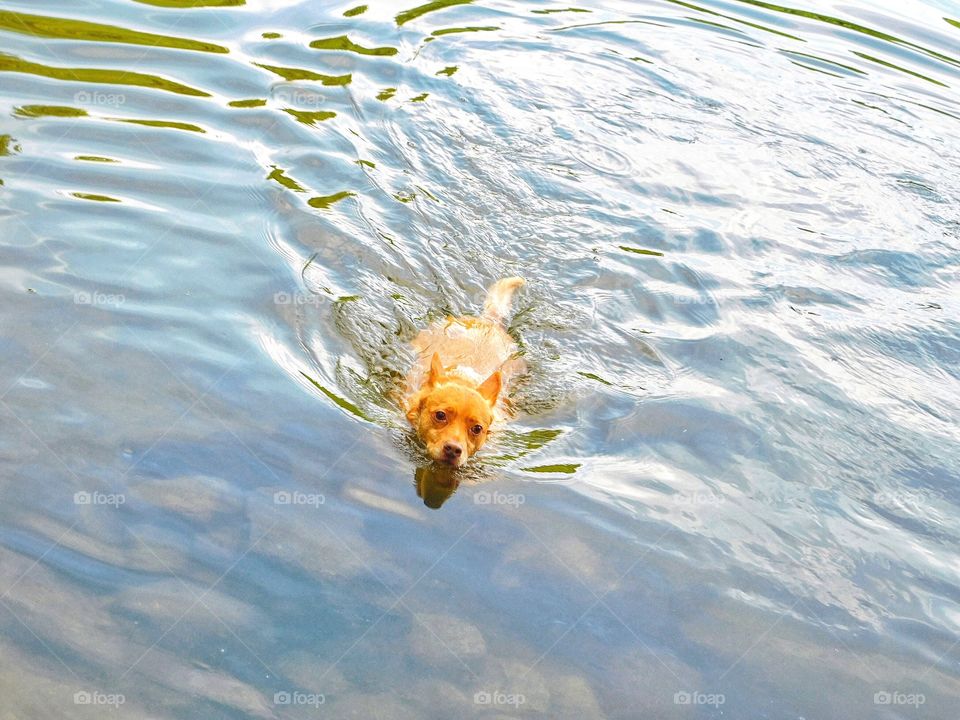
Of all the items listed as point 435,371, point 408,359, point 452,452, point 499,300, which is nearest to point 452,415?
point 452,452

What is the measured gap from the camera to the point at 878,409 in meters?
7.61

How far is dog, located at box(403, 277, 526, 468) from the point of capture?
6535 mm

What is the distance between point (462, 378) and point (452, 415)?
0.50 metres

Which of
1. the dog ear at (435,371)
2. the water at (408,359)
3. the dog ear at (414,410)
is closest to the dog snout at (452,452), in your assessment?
the water at (408,359)

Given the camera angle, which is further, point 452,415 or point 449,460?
point 452,415

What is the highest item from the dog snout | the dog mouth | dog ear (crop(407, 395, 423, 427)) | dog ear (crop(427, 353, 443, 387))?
dog ear (crop(427, 353, 443, 387))

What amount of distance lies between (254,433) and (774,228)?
5.89 m

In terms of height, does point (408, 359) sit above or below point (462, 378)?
below

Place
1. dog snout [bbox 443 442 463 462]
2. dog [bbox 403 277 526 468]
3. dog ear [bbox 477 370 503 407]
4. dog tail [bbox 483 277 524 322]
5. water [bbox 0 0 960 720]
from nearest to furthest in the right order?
water [bbox 0 0 960 720] → dog snout [bbox 443 442 463 462] → dog [bbox 403 277 526 468] → dog ear [bbox 477 370 503 407] → dog tail [bbox 483 277 524 322]

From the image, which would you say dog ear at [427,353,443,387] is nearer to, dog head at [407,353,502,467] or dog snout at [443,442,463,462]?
dog head at [407,353,502,467]

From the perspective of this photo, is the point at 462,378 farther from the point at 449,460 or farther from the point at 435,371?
the point at 449,460

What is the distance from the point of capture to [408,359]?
24.8 feet

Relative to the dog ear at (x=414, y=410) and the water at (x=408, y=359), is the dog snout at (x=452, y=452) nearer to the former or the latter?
the water at (x=408, y=359)

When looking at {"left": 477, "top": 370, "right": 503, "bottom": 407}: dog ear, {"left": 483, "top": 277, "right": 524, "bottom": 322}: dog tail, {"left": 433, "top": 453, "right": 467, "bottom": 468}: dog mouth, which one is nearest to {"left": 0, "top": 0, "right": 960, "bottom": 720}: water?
{"left": 433, "top": 453, "right": 467, "bottom": 468}: dog mouth
